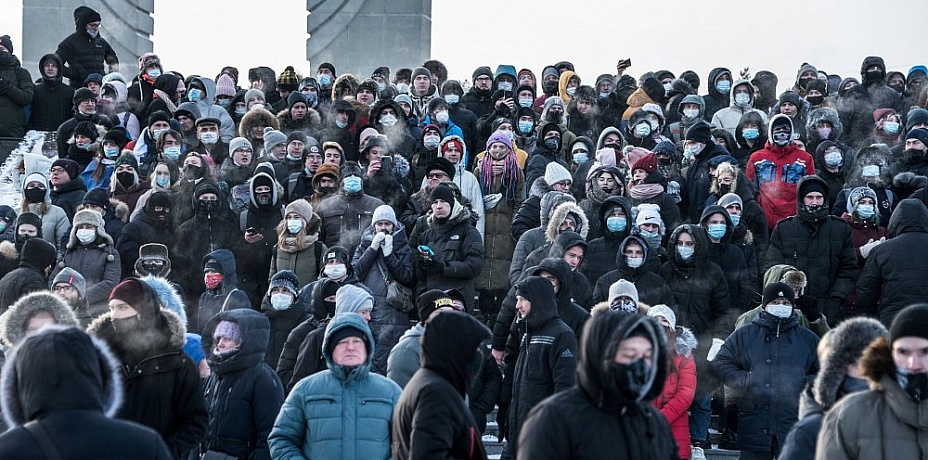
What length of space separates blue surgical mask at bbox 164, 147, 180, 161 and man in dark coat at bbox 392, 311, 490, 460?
9362 mm

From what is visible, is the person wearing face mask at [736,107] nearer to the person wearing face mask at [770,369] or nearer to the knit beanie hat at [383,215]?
the knit beanie hat at [383,215]

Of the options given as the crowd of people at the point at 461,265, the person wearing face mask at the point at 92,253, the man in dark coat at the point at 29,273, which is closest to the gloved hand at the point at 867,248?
the crowd of people at the point at 461,265

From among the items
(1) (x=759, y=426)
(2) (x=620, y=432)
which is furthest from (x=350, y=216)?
(2) (x=620, y=432)

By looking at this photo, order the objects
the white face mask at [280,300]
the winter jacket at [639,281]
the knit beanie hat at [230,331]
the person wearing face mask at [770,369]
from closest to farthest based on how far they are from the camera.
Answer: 1. the knit beanie hat at [230,331]
2. the person wearing face mask at [770,369]
3. the white face mask at [280,300]
4. the winter jacket at [639,281]

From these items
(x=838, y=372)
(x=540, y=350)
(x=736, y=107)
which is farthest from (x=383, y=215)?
(x=736, y=107)

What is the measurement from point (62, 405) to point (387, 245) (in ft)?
25.0

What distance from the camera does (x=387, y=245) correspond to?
1241 centimetres

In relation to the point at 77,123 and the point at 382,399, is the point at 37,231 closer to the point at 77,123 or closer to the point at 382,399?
the point at 77,123

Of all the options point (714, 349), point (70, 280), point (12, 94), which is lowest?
point (714, 349)

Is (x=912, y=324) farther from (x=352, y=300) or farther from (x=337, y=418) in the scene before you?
(x=352, y=300)

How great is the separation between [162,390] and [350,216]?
20.9ft

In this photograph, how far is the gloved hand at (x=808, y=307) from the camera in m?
11.4

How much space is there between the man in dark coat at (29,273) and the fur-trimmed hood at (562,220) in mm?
4557

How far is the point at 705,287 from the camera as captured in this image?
1198 cm
